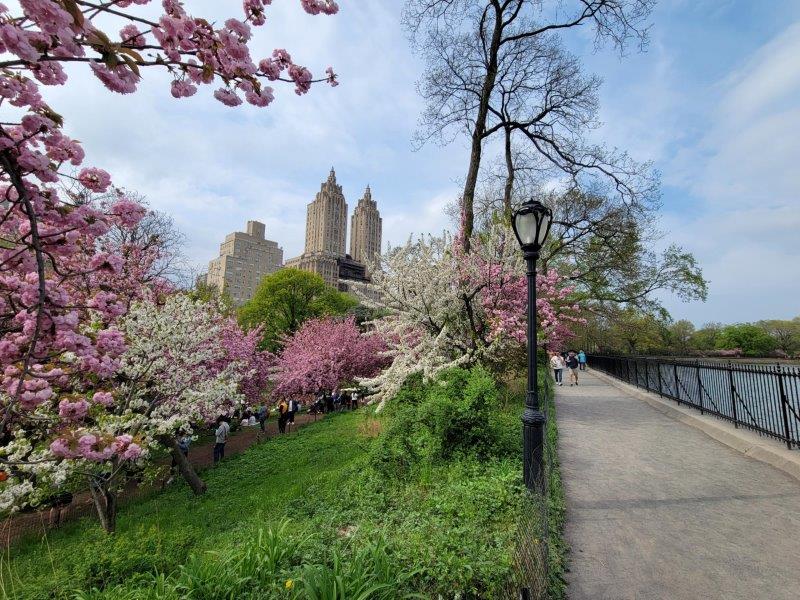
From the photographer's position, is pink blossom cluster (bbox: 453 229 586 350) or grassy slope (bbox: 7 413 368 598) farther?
pink blossom cluster (bbox: 453 229 586 350)

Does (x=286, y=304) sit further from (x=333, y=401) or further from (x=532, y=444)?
(x=532, y=444)

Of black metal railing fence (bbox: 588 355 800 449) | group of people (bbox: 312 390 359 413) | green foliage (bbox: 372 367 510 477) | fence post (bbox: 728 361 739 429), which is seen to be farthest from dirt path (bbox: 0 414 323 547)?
fence post (bbox: 728 361 739 429)

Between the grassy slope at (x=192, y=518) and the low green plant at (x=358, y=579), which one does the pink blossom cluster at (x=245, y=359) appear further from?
the low green plant at (x=358, y=579)

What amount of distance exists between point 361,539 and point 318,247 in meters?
121

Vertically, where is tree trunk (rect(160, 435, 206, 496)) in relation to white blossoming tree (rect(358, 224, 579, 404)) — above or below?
below

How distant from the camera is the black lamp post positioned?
4.65 meters

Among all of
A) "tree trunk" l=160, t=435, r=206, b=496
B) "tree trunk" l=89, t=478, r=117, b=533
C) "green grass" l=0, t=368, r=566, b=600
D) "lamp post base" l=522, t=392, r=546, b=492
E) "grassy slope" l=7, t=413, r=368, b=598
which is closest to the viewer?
"green grass" l=0, t=368, r=566, b=600

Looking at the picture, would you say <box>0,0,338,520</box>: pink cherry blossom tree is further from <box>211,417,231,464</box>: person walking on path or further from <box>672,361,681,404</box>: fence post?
<box>672,361,681,404</box>: fence post

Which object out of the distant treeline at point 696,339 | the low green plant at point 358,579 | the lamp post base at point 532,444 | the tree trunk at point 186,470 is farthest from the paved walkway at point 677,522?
the distant treeline at point 696,339

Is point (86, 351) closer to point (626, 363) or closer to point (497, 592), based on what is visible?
point (497, 592)

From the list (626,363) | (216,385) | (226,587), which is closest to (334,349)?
(216,385)

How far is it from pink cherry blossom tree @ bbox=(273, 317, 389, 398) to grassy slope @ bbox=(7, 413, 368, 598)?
5936 mm

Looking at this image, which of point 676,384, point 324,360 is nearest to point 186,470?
point 324,360

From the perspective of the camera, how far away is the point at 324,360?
23.1 meters
